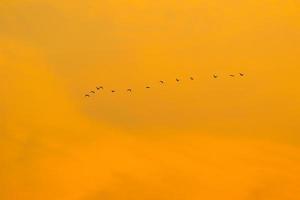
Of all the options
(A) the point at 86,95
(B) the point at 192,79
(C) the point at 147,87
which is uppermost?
(B) the point at 192,79

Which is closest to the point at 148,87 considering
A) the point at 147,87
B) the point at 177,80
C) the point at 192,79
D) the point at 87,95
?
the point at 147,87

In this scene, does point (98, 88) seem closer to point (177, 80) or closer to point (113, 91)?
point (113, 91)

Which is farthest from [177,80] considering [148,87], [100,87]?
[100,87]

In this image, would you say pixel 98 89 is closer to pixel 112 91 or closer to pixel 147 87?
pixel 112 91

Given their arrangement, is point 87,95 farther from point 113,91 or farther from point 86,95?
point 113,91

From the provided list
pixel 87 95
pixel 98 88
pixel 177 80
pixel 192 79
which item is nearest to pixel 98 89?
pixel 98 88

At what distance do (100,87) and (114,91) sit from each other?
2.64 feet

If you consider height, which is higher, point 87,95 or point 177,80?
point 177,80

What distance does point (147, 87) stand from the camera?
32.1 feet

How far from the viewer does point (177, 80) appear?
9.73m

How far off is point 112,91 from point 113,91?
0.06 metres

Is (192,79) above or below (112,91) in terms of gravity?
above

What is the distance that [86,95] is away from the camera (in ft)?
32.6

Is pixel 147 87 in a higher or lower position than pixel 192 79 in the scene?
lower
